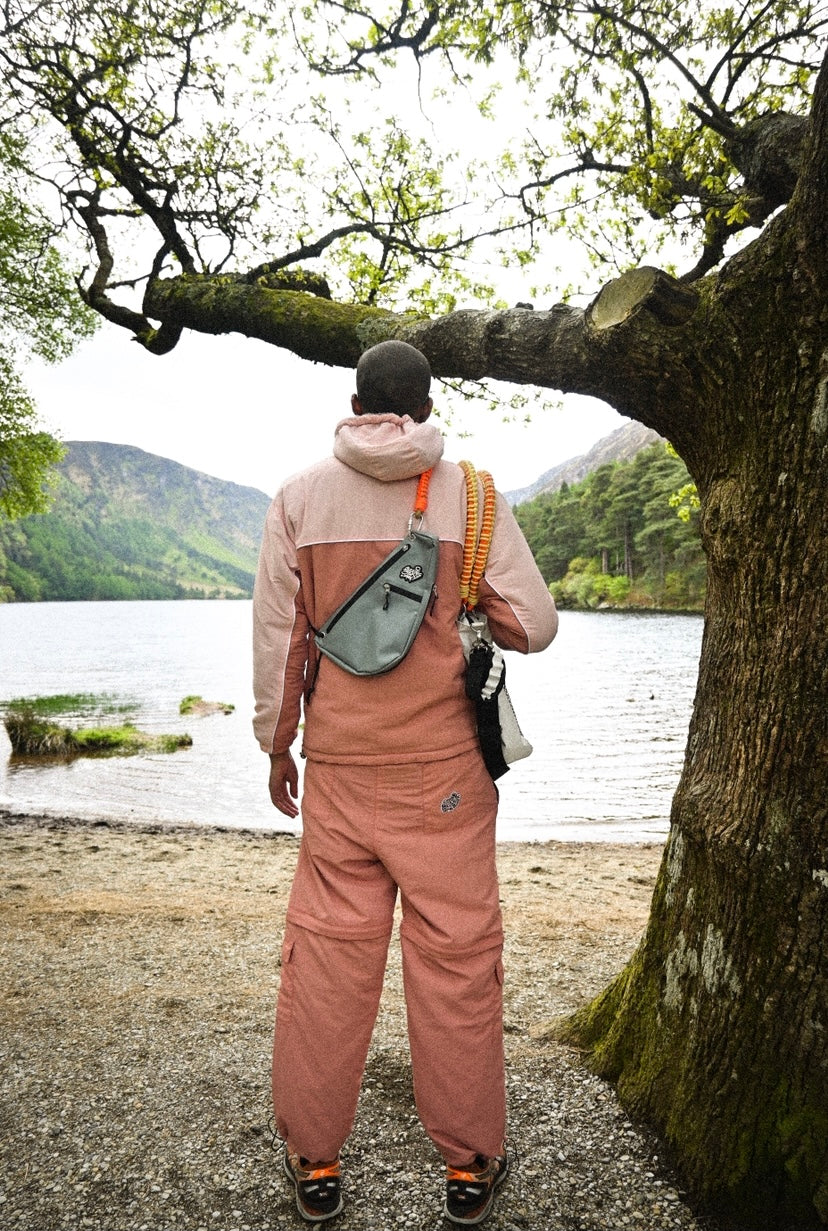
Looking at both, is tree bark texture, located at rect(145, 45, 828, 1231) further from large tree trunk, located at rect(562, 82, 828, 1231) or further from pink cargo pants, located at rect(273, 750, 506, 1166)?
pink cargo pants, located at rect(273, 750, 506, 1166)

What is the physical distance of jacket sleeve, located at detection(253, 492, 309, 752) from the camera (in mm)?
2416

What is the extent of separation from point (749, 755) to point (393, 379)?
5.29 feet

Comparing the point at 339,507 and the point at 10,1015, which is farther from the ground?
the point at 339,507

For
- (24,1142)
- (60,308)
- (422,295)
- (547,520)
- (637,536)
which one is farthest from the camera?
(547,520)

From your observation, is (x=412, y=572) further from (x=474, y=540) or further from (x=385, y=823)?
(x=385, y=823)

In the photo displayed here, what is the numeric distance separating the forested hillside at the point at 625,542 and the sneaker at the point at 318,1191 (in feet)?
244

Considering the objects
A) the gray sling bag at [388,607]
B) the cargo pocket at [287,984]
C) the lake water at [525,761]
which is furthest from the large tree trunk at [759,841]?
the lake water at [525,761]

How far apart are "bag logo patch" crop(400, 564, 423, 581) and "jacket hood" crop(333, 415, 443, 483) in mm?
283

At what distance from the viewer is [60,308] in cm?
1446

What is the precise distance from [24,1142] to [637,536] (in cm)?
9201

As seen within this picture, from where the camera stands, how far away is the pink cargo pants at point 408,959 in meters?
2.28

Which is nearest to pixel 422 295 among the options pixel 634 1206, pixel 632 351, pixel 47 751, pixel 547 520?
pixel 632 351

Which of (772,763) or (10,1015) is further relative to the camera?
(10,1015)

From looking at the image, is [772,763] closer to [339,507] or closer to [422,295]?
[339,507]
